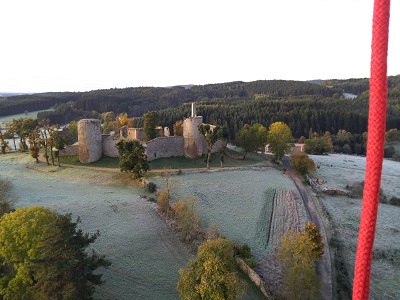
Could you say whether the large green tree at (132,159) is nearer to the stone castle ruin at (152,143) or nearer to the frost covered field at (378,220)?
the stone castle ruin at (152,143)

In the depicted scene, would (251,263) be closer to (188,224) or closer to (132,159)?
(188,224)

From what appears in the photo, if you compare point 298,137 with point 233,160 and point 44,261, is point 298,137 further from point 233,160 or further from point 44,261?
point 44,261

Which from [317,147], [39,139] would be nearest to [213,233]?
[39,139]

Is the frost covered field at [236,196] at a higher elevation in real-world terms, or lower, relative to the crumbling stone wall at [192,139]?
lower

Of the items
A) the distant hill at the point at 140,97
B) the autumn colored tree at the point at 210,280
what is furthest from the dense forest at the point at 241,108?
the autumn colored tree at the point at 210,280

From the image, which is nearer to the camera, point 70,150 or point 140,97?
point 70,150

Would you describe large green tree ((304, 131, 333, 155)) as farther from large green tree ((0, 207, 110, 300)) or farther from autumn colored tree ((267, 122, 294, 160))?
large green tree ((0, 207, 110, 300))
